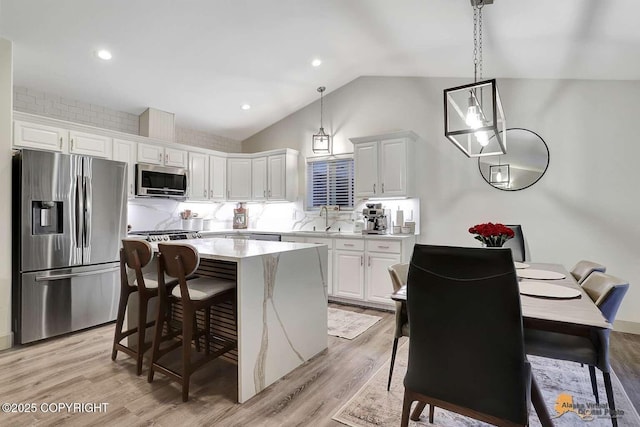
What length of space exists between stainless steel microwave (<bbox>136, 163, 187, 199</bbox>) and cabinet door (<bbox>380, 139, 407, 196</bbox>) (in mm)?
2950

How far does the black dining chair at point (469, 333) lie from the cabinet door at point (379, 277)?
264 cm

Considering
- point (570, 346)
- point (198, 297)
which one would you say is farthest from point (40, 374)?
point (570, 346)

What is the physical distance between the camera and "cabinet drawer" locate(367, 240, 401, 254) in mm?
4078

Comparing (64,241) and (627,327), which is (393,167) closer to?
(627,327)

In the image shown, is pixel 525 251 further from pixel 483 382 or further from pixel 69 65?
pixel 69 65

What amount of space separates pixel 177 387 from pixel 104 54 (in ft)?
11.2

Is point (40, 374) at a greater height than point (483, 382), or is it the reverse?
point (483, 382)

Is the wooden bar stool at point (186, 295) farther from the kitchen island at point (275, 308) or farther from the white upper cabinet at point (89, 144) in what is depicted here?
the white upper cabinet at point (89, 144)

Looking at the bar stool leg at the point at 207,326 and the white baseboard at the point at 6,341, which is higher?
the bar stool leg at the point at 207,326

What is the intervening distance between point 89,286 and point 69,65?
239 centimetres

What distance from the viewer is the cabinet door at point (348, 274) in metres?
4.34

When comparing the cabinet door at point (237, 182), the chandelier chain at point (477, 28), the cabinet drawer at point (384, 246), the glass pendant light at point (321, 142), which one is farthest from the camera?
the cabinet door at point (237, 182)

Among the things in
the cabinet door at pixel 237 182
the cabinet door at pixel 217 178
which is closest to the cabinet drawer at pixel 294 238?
the cabinet door at pixel 237 182

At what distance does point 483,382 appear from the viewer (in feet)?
4.37
